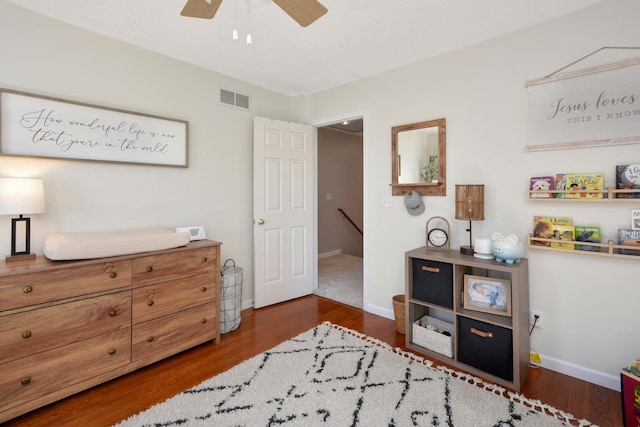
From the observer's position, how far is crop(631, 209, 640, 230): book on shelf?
1.75 metres

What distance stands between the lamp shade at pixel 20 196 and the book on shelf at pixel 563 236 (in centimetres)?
329

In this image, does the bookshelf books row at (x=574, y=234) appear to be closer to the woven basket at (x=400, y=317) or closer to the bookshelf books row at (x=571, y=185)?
the bookshelf books row at (x=571, y=185)

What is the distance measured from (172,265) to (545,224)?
2.63m

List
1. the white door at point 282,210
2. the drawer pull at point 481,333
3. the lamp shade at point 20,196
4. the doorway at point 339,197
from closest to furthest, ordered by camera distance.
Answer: the lamp shade at point 20,196, the drawer pull at point 481,333, the white door at point 282,210, the doorway at point 339,197

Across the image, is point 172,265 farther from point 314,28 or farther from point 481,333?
point 481,333

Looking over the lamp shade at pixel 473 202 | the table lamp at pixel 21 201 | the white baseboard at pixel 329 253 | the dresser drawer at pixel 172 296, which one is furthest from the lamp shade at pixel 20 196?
the white baseboard at pixel 329 253

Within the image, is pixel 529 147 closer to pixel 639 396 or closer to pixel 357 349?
pixel 639 396

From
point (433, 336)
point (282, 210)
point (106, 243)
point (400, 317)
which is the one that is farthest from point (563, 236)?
point (106, 243)

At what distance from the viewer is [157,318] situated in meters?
2.10

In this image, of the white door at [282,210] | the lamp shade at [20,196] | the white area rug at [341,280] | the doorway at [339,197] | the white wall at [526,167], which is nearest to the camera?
the lamp shade at [20,196]

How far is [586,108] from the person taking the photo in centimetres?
190

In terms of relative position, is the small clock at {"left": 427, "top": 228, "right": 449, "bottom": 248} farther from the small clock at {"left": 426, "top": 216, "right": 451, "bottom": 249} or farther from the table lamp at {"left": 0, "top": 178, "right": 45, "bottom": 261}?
the table lamp at {"left": 0, "top": 178, "right": 45, "bottom": 261}

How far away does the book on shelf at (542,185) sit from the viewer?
1998 mm

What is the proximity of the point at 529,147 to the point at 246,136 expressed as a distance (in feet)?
8.27
